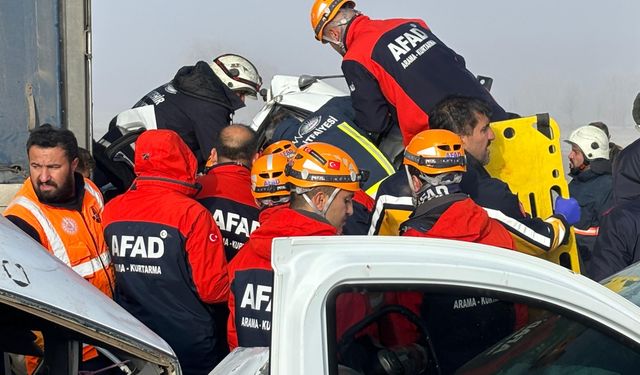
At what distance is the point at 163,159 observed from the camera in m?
4.62

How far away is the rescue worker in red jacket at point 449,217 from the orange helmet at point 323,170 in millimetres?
283

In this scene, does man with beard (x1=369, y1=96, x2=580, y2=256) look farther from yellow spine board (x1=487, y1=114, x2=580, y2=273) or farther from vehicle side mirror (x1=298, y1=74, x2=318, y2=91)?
vehicle side mirror (x1=298, y1=74, x2=318, y2=91)

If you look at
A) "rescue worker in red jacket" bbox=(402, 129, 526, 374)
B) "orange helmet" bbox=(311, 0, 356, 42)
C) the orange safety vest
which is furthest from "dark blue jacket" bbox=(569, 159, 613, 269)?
the orange safety vest

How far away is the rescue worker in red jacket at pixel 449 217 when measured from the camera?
8.18 ft

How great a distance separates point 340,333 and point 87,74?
339cm

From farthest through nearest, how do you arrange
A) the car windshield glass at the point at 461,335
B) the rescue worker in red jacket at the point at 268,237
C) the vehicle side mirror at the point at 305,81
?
the vehicle side mirror at the point at 305,81, the rescue worker in red jacket at the point at 268,237, the car windshield glass at the point at 461,335

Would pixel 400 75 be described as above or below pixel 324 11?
below

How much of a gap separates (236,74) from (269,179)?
191cm

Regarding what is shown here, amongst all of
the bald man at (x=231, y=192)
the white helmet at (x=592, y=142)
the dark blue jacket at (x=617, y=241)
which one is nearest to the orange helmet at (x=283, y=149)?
the bald man at (x=231, y=192)

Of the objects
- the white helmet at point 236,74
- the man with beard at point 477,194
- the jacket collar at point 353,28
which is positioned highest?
the jacket collar at point 353,28

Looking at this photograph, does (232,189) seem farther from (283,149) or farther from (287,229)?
(287,229)

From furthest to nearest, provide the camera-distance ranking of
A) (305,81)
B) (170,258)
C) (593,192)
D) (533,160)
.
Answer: (593,192) → (305,81) → (533,160) → (170,258)

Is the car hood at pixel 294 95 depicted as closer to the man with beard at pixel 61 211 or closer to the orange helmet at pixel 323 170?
the man with beard at pixel 61 211

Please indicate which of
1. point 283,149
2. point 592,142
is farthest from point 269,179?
A: point 592,142
